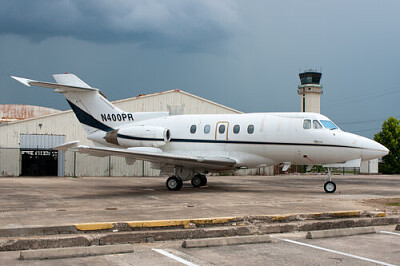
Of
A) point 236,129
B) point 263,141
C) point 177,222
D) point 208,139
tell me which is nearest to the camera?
point 177,222

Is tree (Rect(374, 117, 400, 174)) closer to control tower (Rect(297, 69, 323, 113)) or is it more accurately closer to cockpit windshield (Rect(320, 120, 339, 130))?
control tower (Rect(297, 69, 323, 113))

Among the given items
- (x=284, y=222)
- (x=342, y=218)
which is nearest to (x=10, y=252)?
(x=284, y=222)

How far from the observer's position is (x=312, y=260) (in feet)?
21.6

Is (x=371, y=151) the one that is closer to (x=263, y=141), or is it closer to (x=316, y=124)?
(x=316, y=124)

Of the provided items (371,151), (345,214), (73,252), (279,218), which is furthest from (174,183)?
(73,252)

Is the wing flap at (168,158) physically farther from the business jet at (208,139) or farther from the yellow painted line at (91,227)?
the yellow painted line at (91,227)

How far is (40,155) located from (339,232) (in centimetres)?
3381

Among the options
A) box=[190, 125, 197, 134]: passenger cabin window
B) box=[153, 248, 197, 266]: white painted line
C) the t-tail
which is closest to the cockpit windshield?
box=[190, 125, 197, 134]: passenger cabin window

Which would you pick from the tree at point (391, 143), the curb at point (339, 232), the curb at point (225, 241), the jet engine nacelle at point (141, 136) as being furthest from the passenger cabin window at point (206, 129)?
the tree at point (391, 143)

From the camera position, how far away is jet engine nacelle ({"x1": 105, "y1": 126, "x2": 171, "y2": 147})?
1977 centimetres

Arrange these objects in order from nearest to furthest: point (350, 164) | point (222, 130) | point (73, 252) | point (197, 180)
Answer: point (73, 252), point (350, 164), point (222, 130), point (197, 180)

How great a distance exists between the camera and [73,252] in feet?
21.6

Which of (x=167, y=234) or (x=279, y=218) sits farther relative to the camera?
(x=279, y=218)

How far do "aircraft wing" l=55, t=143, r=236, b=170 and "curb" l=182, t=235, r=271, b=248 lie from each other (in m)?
9.32
